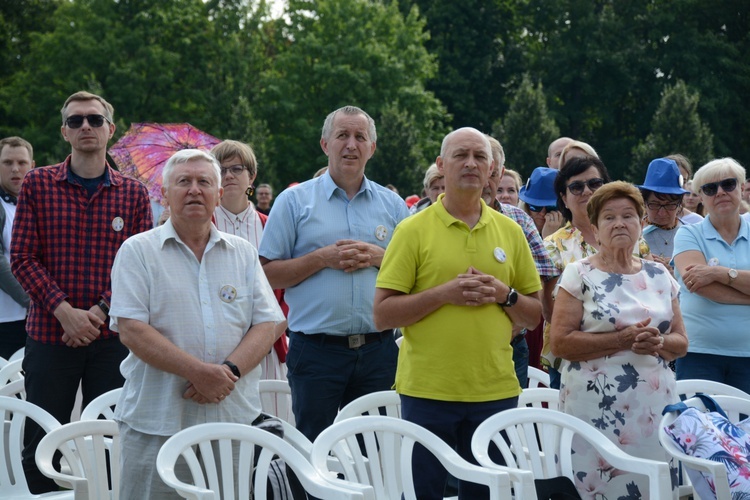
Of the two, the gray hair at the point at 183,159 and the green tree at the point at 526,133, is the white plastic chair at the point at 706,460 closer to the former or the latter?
the gray hair at the point at 183,159

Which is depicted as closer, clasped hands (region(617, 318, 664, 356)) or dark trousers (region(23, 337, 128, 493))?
clasped hands (region(617, 318, 664, 356))

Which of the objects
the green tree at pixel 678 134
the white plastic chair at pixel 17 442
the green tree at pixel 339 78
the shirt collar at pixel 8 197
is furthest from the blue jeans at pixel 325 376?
the green tree at pixel 339 78

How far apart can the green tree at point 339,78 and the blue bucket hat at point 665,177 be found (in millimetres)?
28042

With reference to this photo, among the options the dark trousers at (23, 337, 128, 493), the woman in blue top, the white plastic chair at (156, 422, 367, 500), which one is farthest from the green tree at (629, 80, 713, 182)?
the white plastic chair at (156, 422, 367, 500)

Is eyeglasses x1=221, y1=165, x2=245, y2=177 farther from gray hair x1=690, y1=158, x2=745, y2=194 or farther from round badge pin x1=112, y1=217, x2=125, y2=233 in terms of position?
gray hair x1=690, y1=158, x2=745, y2=194

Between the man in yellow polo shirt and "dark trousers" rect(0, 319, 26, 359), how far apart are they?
386 centimetres

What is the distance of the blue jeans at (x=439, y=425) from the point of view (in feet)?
12.9

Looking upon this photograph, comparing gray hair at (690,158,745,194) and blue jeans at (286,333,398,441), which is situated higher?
gray hair at (690,158,745,194)

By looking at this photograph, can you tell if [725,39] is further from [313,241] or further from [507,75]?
[313,241]

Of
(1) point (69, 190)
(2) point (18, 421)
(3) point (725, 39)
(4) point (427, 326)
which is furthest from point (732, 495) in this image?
(3) point (725, 39)

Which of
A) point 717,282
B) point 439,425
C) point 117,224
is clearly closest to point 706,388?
point 717,282

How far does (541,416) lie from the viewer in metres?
3.90

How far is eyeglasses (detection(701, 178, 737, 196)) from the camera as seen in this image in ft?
17.1

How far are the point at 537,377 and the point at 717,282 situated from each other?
42.5 inches
